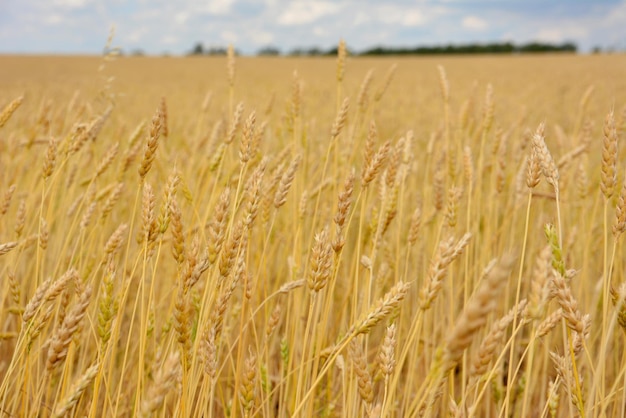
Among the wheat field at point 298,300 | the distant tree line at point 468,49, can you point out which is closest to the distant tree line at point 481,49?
the distant tree line at point 468,49

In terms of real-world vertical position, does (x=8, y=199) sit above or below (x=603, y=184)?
below

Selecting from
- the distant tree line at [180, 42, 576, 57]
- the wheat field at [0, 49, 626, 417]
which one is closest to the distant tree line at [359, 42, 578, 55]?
the distant tree line at [180, 42, 576, 57]

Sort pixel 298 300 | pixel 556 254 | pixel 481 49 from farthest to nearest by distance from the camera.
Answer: pixel 481 49, pixel 298 300, pixel 556 254

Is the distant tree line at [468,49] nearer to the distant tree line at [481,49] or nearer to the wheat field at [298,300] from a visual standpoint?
the distant tree line at [481,49]

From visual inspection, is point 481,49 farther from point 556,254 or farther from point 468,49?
point 556,254

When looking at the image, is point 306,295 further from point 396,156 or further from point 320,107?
point 320,107

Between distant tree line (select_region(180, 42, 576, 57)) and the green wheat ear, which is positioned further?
distant tree line (select_region(180, 42, 576, 57))

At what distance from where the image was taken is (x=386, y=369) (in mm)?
829

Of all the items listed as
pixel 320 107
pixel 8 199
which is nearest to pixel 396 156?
pixel 8 199

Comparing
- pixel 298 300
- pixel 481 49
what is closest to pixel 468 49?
pixel 481 49

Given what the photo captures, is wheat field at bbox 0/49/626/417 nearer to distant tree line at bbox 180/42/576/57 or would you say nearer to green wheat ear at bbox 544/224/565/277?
green wheat ear at bbox 544/224/565/277

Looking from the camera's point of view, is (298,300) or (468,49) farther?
(468,49)

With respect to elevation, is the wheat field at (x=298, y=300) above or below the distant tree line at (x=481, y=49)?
below

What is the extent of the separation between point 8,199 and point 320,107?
6.43 meters
